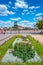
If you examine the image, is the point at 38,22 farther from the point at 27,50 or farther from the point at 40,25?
the point at 27,50

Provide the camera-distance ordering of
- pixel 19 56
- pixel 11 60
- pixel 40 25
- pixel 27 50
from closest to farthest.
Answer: pixel 11 60, pixel 19 56, pixel 27 50, pixel 40 25

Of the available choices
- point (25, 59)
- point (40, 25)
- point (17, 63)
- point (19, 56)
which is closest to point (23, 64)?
point (17, 63)

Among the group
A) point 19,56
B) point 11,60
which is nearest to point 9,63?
point 11,60

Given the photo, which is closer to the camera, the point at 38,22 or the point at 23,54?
the point at 23,54

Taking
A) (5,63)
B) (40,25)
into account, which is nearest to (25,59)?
(5,63)

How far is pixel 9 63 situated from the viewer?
9344 millimetres

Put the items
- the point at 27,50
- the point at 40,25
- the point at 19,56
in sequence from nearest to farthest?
the point at 19,56, the point at 27,50, the point at 40,25

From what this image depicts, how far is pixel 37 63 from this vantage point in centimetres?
928

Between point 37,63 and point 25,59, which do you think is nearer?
point 37,63

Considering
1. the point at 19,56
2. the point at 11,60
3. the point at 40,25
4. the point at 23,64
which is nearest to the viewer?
the point at 23,64

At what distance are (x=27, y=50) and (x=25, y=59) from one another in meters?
1.51

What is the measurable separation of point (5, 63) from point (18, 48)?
3017mm

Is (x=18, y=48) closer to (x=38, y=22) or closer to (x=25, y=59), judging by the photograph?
(x=25, y=59)

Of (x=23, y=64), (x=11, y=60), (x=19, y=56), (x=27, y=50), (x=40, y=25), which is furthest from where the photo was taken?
(x=40, y=25)
